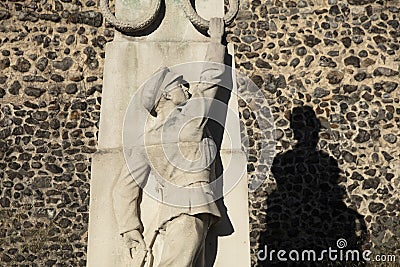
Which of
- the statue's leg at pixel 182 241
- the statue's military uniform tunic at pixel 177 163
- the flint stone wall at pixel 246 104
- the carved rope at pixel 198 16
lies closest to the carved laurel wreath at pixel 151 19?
the carved rope at pixel 198 16

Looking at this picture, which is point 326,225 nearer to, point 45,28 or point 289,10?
point 289,10

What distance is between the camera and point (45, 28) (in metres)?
9.91

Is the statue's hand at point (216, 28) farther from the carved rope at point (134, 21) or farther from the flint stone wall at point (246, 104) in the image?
the flint stone wall at point (246, 104)

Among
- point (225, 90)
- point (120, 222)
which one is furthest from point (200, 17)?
point (120, 222)

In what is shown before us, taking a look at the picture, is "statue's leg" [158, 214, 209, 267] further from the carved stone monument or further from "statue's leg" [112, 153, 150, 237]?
"statue's leg" [112, 153, 150, 237]

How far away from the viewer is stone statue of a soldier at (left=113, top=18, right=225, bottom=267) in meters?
3.69

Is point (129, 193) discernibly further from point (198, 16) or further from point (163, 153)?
point (198, 16)

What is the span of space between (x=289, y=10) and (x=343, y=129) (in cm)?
190

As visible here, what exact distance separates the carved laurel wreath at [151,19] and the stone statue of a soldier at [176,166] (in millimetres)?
130

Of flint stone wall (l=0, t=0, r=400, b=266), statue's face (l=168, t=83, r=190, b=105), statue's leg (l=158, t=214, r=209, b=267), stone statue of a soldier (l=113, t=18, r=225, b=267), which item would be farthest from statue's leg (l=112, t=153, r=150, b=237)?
flint stone wall (l=0, t=0, r=400, b=266)

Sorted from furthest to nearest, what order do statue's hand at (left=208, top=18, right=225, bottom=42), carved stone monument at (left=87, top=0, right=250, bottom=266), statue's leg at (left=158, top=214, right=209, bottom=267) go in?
statue's hand at (left=208, top=18, right=225, bottom=42) < carved stone monument at (left=87, top=0, right=250, bottom=266) < statue's leg at (left=158, top=214, right=209, bottom=267)

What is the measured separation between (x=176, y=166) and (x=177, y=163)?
2cm

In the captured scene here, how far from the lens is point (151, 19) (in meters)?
4.13

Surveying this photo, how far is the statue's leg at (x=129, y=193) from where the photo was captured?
3775 millimetres
